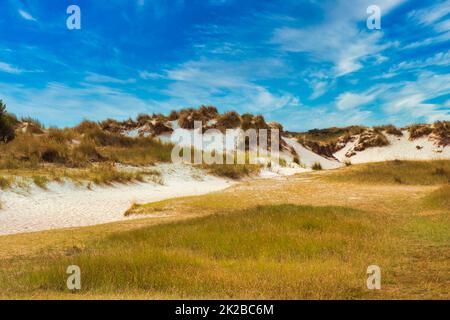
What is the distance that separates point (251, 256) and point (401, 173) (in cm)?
2324

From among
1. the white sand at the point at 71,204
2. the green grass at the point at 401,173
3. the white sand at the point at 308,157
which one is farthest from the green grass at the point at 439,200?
the white sand at the point at 308,157

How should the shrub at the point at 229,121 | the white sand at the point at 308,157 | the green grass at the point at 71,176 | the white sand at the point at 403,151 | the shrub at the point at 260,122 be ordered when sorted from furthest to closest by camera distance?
the shrub at the point at 260,122
the shrub at the point at 229,121
the white sand at the point at 308,157
the white sand at the point at 403,151
the green grass at the point at 71,176

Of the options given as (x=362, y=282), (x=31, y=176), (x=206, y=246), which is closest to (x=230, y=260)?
(x=206, y=246)

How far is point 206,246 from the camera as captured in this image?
891 cm

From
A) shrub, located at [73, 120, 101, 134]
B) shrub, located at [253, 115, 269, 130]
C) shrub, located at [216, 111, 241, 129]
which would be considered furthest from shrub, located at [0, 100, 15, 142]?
shrub, located at [253, 115, 269, 130]

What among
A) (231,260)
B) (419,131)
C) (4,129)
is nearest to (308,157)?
(419,131)

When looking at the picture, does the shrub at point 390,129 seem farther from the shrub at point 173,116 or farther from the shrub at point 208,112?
the shrub at point 173,116

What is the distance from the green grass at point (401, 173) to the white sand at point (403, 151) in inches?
462

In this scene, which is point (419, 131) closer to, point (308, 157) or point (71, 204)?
point (308, 157)

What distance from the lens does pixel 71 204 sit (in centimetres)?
1819

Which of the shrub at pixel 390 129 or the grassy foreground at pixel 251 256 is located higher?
the shrub at pixel 390 129

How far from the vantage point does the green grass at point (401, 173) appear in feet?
86.1
